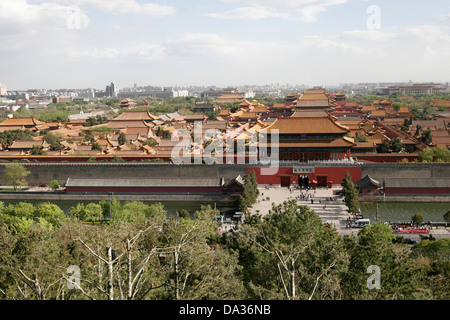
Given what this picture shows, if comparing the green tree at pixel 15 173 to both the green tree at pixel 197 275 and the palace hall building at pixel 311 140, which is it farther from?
the green tree at pixel 197 275

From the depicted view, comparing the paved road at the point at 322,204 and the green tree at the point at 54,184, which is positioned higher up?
the green tree at the point at 54,184

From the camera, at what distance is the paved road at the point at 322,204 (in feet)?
55.7

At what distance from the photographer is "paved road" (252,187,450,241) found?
17.0 meters

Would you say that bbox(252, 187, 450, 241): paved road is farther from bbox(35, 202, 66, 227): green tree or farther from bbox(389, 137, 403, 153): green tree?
bbox(389, 137, 403, 153): green tree

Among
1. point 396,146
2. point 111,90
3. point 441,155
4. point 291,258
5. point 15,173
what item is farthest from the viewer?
point 111,90

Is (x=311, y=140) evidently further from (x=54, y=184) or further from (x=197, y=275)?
(x=197, y=275)

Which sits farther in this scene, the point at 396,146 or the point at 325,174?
the point at 396,146

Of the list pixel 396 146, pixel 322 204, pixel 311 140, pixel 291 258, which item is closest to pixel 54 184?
pixel 311 140

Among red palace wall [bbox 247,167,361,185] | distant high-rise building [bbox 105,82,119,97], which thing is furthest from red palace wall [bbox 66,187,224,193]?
distant high-rise building [bbox 105,82,119,97]

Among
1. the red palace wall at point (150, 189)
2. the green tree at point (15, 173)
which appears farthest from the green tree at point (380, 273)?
the green tree at point (15, 173)

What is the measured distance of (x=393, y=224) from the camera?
57.6 ft

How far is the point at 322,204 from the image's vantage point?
2075 centimetres
